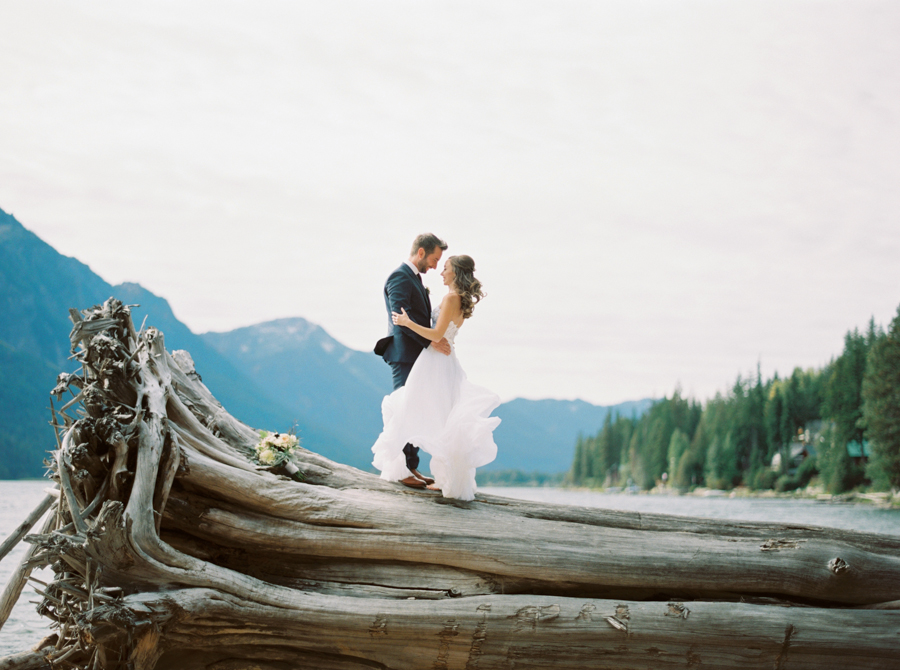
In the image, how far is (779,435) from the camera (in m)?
97.9

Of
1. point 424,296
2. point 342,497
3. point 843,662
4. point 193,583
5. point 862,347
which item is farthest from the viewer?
point 862,347

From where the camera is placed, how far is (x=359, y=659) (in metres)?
6.73

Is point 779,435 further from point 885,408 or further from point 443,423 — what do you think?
point 443,423

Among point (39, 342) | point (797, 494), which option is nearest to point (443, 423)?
point (797, 494)

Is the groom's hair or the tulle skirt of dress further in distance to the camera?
the groom's hair

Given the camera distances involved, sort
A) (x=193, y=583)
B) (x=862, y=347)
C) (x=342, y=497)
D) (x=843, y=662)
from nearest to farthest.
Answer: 1. (x=193, y=583)
2. (x=843, y=662)
3. (x=342, y=497)
4. (x=862, y=347)

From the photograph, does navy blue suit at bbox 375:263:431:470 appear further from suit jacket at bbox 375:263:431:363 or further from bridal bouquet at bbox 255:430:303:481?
bridal bouquet at bbox 255:430:303:481

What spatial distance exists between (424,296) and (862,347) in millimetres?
93584

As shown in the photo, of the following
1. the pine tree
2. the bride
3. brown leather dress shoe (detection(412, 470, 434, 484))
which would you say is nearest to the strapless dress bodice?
the bride

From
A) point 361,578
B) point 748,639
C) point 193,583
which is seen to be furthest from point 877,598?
point 193,583

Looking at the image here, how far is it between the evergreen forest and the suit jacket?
73.1m

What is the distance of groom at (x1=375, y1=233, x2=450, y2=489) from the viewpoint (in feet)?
26.6

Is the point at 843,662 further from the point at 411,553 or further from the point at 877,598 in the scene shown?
the point at 411,553

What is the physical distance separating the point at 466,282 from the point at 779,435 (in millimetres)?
103152
